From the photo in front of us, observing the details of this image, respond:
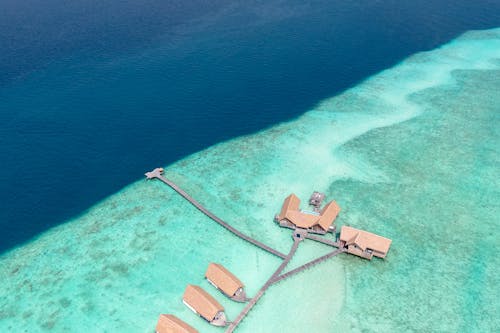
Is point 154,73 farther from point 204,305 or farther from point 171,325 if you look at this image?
point 171,325

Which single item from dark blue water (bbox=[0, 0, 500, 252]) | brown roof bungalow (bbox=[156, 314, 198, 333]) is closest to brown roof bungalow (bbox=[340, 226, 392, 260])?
brown roof bungalow (bbox=[156, 314, 198, 333])

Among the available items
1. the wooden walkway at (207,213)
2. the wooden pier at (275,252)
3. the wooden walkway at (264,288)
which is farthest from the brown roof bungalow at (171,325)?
the wooden walkway at (207,213)

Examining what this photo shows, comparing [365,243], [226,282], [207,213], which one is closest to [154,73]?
[207,213]

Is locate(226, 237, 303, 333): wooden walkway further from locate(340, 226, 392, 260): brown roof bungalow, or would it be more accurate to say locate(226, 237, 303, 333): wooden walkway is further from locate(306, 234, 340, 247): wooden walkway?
locate(340, 226, 392, 260): brown roof bungalow

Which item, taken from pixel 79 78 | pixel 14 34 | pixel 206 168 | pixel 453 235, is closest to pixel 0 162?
pixel 79 78

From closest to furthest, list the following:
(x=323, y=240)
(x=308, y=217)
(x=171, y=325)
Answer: (x=171, y=325)
(x=323, y=240)
(x=308, y=217)

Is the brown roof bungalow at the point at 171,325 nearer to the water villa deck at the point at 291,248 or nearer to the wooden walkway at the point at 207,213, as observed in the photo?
the water villa deck at the point at 291,248
